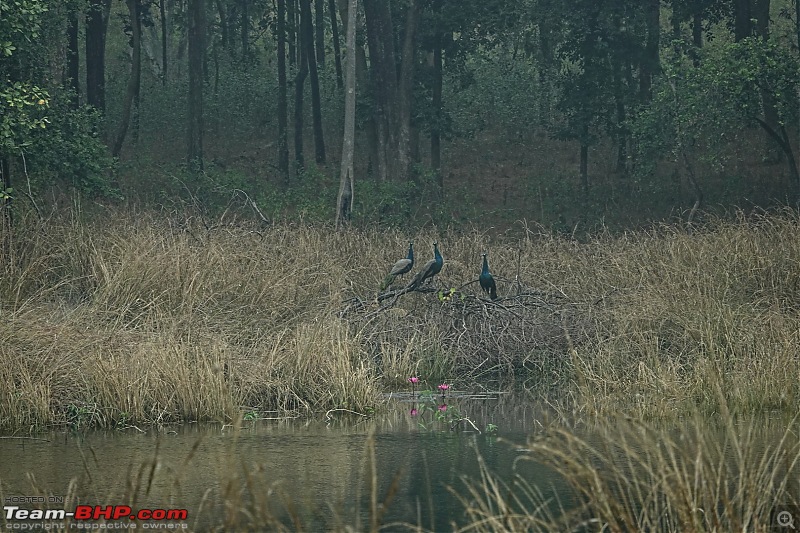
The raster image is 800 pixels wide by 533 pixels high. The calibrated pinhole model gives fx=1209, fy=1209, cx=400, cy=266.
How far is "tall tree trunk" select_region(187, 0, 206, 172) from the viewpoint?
3191cm

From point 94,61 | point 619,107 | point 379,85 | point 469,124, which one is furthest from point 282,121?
point 619,107

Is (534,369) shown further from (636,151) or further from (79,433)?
(636,151)

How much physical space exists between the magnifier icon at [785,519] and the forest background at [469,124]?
16168 millimetres

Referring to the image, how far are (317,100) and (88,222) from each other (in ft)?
58.6

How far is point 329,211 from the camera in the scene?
29344 mm

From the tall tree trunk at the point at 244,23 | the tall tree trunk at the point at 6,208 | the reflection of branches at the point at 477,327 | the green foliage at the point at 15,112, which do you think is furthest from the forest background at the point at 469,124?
the reflection of branches at the point at 477,327

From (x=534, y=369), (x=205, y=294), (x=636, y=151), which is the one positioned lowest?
(x=534, y=369)

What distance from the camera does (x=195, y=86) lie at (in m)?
31.9

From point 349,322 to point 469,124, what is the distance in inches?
963

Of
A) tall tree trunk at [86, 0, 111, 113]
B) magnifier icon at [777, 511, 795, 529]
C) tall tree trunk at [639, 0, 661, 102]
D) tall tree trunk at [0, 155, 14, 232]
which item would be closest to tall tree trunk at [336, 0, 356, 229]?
tall tree trunk at [86, 0, 111, 113]

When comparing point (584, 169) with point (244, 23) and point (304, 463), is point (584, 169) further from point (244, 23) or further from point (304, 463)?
point (304, 463)

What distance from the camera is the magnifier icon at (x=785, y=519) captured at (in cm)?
601

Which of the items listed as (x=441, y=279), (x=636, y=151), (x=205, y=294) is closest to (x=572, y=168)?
(x=636, y=151)

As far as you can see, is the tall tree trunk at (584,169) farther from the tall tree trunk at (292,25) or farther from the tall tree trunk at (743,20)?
the tall tree trunk at (292,25)
